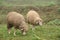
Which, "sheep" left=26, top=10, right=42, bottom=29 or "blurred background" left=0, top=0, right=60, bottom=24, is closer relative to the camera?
"sheep" left=26, top=10, right=42, bottom=29

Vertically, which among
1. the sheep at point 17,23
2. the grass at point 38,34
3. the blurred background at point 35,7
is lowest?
the grass at point 38,34

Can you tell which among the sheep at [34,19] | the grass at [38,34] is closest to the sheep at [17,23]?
the grass at [38,34]

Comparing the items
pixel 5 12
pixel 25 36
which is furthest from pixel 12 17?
pixel 5 12

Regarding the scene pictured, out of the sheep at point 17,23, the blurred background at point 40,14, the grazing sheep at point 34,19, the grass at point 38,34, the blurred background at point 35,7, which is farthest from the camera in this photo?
the blurred background at point 35,7

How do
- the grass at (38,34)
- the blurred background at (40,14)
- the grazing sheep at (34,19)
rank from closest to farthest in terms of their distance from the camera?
the grass at (38,34) < the blurred background at (40,14) < the grazing sheep at (34,19)

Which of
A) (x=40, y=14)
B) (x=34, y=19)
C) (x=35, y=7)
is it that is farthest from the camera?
(x=35, y=7)

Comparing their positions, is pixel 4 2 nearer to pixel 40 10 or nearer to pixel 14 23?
pixel 40 10

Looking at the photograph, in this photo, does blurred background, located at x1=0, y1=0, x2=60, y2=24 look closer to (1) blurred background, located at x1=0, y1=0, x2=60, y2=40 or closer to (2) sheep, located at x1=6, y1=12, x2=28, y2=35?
(1) blurred background, located at x1=0, y1=0, x2=60, y2=40

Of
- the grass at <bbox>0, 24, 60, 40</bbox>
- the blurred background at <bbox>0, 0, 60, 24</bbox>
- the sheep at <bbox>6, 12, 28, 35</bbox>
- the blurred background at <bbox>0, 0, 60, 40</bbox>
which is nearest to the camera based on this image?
the grass at <bbox>0, 24, 60, 40</bbox>

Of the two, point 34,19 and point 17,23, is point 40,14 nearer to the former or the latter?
point 34,19

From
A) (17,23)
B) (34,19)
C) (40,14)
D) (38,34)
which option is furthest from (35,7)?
(17,23)

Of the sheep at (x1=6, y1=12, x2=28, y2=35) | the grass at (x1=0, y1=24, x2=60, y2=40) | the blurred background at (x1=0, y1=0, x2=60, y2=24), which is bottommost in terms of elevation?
the grass at (x1=0, y1=24, x2=60, y2=40)

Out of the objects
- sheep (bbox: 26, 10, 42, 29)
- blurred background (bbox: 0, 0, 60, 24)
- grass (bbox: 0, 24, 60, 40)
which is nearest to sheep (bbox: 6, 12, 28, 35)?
grass (bbox: 0, 24, 60, 40)

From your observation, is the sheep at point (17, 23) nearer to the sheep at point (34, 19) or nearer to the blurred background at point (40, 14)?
the blurred background at point (40, 14)
